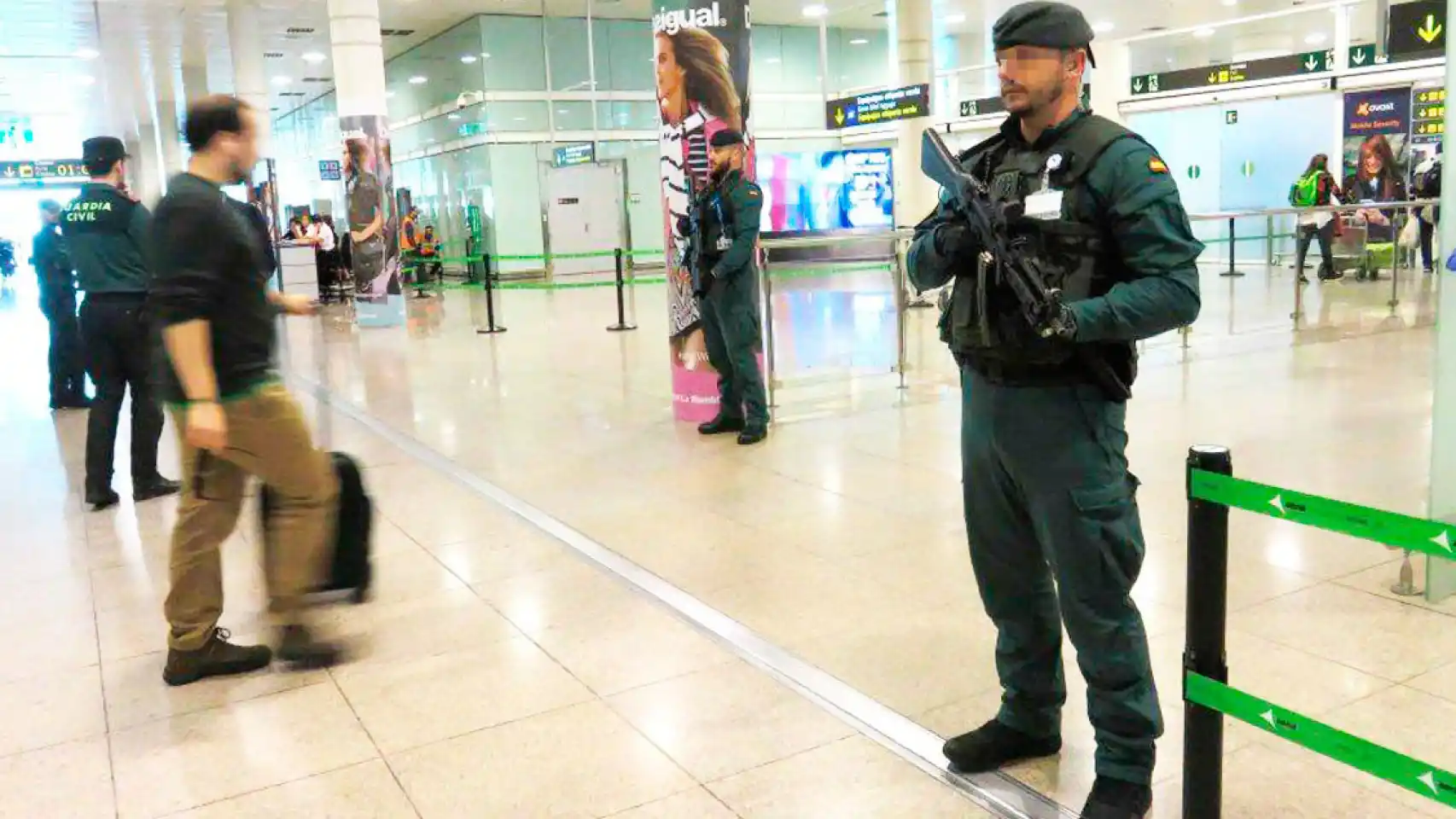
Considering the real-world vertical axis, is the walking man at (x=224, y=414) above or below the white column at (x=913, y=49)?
below

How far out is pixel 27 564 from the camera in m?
5.05

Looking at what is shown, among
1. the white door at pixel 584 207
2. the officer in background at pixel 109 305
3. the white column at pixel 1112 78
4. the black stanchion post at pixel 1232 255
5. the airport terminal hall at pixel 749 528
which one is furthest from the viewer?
the white door at pixel 584 207

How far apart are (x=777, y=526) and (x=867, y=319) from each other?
8.42 meters

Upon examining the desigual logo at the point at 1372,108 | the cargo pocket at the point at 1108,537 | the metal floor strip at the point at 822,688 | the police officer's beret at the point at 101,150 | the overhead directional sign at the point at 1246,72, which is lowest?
the metal floor strip at the point at 822,688

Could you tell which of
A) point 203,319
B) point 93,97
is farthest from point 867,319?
point 93,97

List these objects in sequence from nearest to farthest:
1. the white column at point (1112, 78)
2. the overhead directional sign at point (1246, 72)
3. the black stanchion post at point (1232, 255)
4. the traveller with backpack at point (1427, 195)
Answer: the traveller with backpack at point (1427, 195)
the black stanchion post at point (1232, 255)
the overhead directional sign at point (1246, 72)
the white column at point (1112, 78)

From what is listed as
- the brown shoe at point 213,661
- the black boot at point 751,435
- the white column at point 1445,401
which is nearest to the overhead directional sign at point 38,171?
the black boot at point 751,435

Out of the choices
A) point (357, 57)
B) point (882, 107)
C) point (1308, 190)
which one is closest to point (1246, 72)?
point (1308, 190)

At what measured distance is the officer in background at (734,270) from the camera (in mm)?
6602

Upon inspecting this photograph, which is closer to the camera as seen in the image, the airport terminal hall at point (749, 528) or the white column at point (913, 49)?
the airport terminal hall at point (749, 528)

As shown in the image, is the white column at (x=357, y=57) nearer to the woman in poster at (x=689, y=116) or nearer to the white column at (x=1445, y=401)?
the woman in poster at (x=689, y=116)

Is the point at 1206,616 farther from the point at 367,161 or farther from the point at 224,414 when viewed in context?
the point at 367,161

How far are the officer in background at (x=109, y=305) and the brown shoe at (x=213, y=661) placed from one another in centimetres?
240

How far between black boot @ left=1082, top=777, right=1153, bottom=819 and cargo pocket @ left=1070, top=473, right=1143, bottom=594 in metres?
0.43
